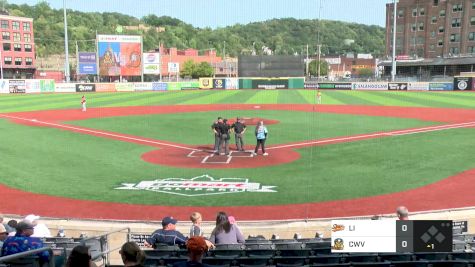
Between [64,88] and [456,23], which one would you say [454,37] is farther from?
[64,88]

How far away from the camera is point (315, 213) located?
11.7 metres

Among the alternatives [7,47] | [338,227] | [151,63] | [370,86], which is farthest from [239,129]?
[7,47]

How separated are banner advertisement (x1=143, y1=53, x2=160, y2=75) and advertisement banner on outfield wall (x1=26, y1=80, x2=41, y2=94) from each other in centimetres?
2016

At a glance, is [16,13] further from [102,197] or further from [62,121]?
[102,197]

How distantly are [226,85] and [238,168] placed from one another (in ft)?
176

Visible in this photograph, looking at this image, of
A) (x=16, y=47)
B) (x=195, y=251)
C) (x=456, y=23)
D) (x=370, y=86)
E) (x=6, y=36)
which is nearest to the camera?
(x=195, y=251)

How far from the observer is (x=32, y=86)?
199 feet

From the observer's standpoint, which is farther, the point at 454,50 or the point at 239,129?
the point at 454,50

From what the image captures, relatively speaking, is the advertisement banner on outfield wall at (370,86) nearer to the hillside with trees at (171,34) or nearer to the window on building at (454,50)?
the hillside with trees at (171,34)

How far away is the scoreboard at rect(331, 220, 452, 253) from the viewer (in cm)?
573

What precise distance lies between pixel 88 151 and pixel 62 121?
1256cm

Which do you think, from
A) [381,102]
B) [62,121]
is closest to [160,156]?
[62,121]

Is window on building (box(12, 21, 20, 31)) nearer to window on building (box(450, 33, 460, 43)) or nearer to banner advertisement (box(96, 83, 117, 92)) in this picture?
banner advertisement (box(96, 83, 117, 92))

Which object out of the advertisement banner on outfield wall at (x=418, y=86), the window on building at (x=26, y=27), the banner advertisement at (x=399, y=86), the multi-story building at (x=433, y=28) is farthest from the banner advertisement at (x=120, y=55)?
the multi-story building at (x=433, y=28)
